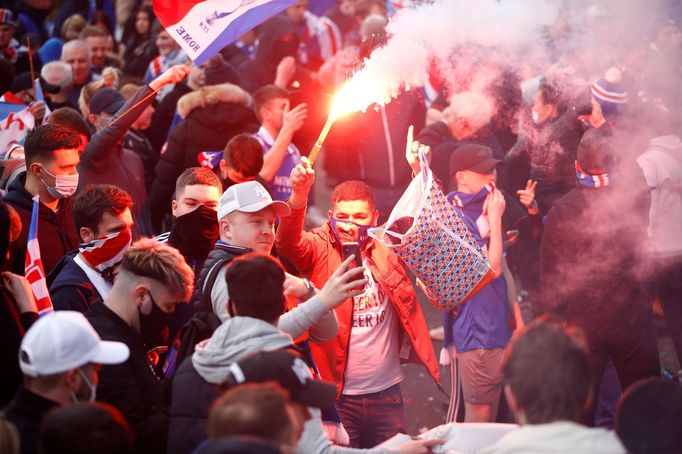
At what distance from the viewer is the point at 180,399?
12.9 feet

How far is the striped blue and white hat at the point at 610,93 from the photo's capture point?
7.80m

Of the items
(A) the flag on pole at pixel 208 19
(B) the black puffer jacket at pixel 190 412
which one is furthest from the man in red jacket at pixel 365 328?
(B) the black puffer jacket at pixel 190 412

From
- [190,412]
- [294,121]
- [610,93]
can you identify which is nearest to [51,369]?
[190,412]

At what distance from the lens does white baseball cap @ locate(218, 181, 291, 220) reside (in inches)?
198

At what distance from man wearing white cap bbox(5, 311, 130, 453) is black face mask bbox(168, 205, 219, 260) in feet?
6.09

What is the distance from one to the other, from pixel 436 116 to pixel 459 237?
4.55m

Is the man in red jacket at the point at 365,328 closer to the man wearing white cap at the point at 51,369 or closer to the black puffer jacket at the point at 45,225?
the black puffer jacket at the point at 45,225

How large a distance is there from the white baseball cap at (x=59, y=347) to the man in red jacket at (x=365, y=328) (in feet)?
6.46

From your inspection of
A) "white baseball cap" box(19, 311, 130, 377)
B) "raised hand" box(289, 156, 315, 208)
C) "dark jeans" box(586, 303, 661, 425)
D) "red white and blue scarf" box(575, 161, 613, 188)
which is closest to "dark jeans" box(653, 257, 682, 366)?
"dark jeans" box(586, 303, 661, 425)

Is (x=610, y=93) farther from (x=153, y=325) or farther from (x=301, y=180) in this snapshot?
(x=153, y=325)

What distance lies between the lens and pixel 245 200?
16.6 ft

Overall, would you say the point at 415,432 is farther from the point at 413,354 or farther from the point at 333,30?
the point at 333,30

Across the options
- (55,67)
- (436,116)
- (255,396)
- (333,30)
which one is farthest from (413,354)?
(333,30)

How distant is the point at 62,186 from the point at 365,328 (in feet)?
7.76
